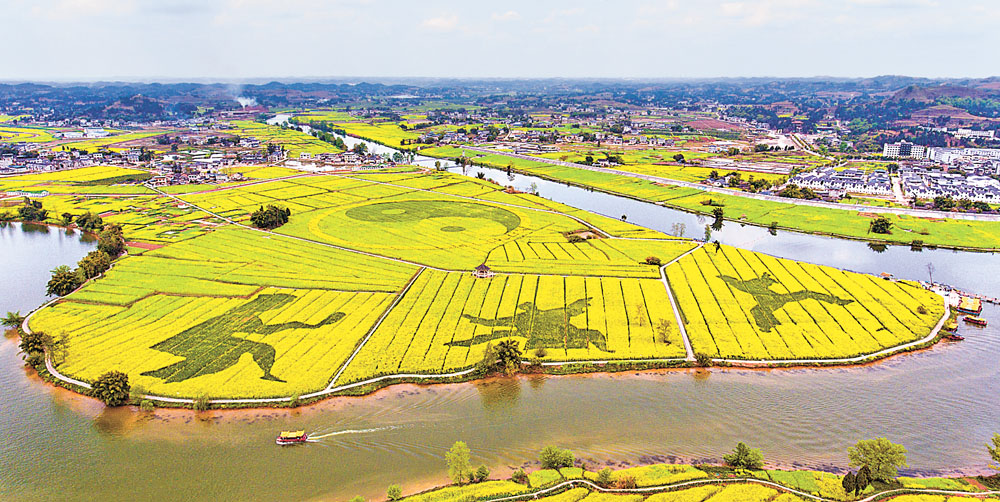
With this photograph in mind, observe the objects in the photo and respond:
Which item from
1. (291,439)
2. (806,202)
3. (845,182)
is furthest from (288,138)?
(291,439)

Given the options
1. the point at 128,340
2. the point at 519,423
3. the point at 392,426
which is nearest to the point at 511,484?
the point at 519,423

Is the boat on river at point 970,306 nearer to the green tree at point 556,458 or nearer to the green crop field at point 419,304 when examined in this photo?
the green crop field at point 419,304

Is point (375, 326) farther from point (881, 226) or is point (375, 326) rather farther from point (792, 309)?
point (881, 226)

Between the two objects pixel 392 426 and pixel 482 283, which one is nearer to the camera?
pixel 392 426

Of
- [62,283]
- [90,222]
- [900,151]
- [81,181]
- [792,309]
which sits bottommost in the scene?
[792,309]

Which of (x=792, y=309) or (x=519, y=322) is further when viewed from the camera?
(x=792, y=309)

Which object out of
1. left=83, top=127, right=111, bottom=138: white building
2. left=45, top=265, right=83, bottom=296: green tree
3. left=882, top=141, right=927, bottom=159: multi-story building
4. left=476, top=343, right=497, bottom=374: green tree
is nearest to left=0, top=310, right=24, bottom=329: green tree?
left=45, top=265, right=83, bottom=296: green tree

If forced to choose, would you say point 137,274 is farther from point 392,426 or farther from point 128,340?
point 392,426
